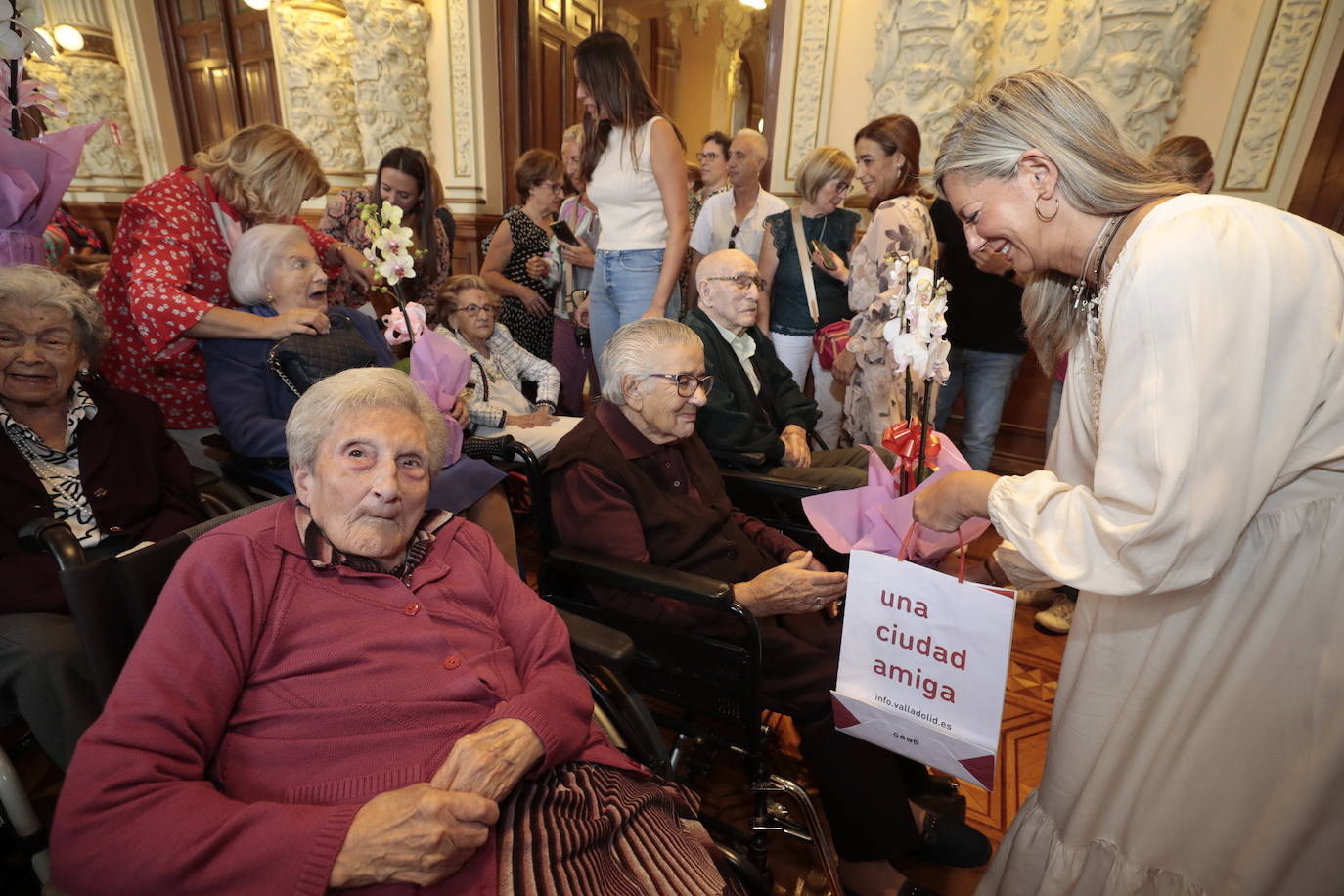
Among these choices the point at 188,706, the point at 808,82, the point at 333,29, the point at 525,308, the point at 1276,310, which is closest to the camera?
the point at 1276,310

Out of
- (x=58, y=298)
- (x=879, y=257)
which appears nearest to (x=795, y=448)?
(x=879, y=257)

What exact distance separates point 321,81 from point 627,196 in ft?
15.4

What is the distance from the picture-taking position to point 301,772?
996 millimetres

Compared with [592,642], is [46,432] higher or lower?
higher

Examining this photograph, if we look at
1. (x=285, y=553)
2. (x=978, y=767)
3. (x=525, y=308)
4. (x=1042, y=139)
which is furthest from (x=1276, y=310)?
(x=525, y=308)

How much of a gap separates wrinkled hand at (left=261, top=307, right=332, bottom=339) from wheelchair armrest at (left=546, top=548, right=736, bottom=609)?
1.12m

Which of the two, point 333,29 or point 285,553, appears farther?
point 333,29

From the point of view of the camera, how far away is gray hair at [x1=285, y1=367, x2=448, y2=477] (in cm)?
118

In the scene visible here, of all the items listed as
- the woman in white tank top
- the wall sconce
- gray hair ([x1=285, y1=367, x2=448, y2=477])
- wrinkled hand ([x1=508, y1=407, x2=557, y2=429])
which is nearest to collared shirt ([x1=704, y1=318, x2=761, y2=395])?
the woman in white tank top

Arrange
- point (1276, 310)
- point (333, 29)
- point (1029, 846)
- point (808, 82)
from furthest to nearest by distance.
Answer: point (333, 29)
point (808, 82)
point (1029, 846)
point (1276, 310)

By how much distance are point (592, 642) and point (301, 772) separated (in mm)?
519

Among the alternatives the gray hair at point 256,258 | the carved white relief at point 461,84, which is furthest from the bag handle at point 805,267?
the carved white relief at point 461,84

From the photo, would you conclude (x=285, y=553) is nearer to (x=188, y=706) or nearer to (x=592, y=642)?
(x=188, y=706)

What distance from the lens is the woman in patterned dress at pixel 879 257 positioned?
2500 millimetres
